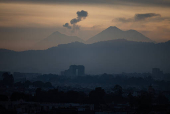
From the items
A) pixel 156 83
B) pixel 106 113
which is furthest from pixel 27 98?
pixel 156 83

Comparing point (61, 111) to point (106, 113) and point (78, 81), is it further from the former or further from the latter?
point (78, 81)

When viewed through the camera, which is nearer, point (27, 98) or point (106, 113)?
point (106, 113)

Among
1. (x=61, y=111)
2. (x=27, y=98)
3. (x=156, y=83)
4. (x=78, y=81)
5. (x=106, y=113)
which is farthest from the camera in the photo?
(x=78, y=81)

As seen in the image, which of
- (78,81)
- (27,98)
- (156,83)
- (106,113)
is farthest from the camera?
(78,81)

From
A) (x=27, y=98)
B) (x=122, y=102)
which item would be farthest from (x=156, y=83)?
(x=27, y=98)

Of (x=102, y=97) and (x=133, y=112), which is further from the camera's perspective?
(x=102, y=97)

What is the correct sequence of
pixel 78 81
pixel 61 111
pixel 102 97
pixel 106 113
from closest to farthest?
pixel 61 111, pixel 106 113, pixel 102 97, pixel 78 81

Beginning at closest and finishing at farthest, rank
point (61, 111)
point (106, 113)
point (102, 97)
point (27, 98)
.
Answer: point (61, 111) < point (106, 113) < point (27, 98) < point (102, 97)

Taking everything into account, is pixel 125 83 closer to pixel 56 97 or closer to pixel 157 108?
pixel 56 97
